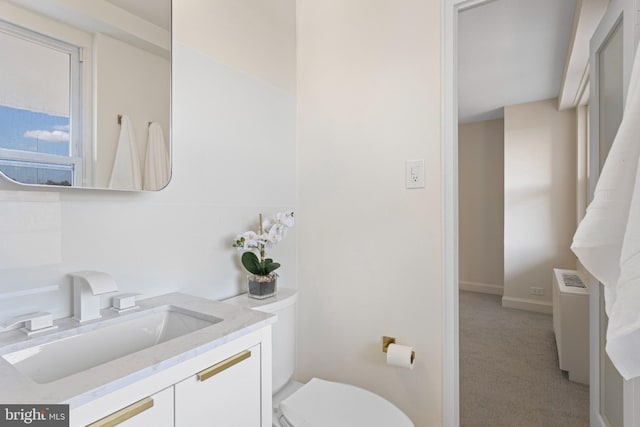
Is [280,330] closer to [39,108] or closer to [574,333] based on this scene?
[39,108]

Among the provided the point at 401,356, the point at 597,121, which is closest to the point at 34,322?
the point at 401,356

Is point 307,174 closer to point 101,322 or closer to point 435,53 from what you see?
point 435,53

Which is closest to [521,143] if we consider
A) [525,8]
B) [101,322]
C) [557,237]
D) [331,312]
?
[557,237]

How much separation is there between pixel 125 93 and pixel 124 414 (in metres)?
0.94

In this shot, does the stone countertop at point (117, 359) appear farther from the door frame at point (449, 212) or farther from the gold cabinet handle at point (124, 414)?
the door frame at point (449, 212)

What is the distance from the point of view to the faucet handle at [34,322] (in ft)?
2.61

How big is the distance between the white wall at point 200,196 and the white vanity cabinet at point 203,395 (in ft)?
1.57

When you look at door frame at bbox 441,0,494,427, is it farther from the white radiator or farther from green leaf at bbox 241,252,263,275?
the white radiator

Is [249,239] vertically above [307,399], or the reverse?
[249,239]

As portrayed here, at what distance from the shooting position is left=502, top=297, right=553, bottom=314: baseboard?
12.2 feet

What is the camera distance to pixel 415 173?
1.44 meters

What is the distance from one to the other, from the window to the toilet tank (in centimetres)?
74

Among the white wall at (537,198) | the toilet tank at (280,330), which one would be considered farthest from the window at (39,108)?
the white wall at (537,198)

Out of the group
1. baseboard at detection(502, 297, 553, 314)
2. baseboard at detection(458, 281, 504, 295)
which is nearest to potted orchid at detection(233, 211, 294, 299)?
baseboard at detection(502, 297, 553, 314)
